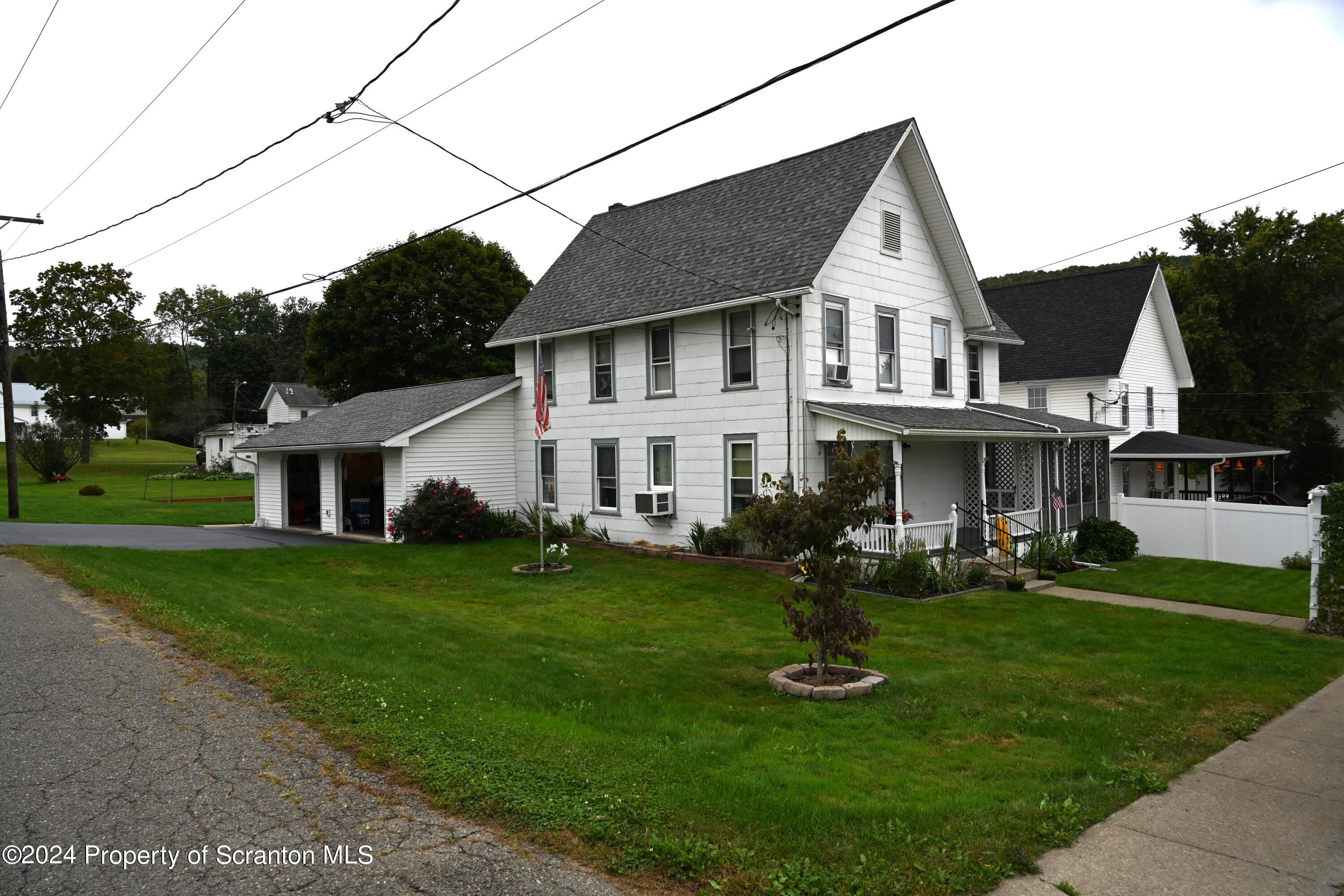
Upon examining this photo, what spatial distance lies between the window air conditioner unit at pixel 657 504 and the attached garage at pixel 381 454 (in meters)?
6.01

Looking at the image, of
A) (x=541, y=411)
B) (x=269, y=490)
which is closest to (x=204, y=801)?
(x=541, y=411)

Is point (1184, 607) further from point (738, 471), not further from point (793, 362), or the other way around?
point (738, 471)

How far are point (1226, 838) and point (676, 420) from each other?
15686 millimetres

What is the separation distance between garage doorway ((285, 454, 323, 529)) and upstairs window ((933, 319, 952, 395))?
19.1 meters

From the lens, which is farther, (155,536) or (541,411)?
(155,536)

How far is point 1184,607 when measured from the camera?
14.8 metres

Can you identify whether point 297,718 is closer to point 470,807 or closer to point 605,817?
point 470,807

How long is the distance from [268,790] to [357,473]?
80.7ft

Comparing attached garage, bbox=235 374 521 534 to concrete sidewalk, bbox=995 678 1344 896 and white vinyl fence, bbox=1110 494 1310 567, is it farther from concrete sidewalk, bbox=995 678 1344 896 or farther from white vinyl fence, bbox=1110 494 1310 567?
concrete sidewalk, bbox=995 678 1344 896

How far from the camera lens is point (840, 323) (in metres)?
18.7

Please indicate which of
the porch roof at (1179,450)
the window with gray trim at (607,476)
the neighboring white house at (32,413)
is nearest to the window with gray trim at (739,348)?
the window with gray trim at (607,476)

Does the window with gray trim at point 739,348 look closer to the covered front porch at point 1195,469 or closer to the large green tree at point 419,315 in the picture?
the covered front porch at point 1195,469

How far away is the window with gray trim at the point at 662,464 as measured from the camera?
2050 cm

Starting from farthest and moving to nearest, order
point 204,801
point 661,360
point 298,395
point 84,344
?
point 298,395
point 84,344
point 661,360
point 204,801
